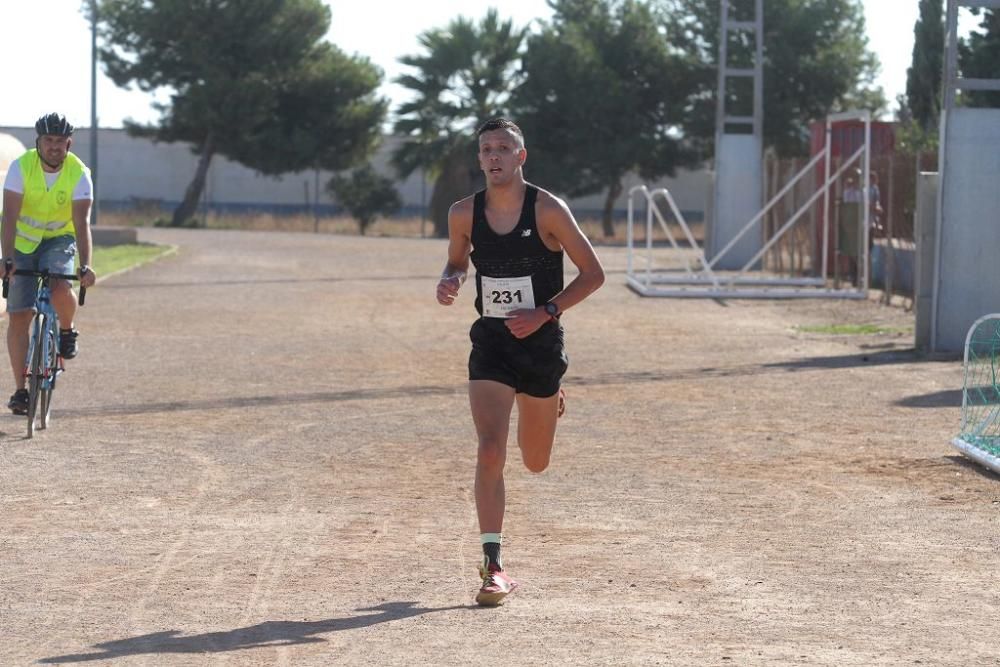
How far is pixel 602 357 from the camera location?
54.2 ft

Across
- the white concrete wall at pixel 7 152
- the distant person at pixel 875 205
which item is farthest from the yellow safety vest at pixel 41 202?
the distant person at pixel 875 205

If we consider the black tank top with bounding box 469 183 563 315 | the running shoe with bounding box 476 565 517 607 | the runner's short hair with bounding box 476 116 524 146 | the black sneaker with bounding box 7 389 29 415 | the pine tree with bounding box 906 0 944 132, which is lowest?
the running shoe with bounding box 476 565 517 607

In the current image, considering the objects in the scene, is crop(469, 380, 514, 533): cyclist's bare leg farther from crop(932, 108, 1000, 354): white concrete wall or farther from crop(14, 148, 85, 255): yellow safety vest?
crop(932, 108, 1000, 354): white concrete wall

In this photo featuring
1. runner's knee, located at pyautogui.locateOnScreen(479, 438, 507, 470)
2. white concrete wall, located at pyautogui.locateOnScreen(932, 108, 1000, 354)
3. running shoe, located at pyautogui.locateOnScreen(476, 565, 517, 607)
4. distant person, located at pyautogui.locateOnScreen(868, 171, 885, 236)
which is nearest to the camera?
running shoe, located at pyautogui.locateOnScreen(476, 565, 517, 607)

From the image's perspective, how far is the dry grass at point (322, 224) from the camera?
5797 centimetres

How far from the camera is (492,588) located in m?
6.56

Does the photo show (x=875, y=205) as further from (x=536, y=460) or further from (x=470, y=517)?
(x=536, y=460)

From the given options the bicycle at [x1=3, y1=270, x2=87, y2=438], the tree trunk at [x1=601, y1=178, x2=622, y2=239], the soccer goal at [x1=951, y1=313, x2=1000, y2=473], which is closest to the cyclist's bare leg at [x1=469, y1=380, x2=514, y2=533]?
the soccer goal at [x1=951, y1=313, x2=1000, y2=473]

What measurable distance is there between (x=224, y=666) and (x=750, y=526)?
3.24 meters

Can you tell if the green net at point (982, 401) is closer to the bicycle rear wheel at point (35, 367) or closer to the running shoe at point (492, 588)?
the running shoe at point (492, 588)

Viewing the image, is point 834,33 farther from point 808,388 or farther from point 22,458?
point 22,458

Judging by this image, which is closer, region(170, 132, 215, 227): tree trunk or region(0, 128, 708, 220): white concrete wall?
region(170, 132, 215, 227): tree trunk

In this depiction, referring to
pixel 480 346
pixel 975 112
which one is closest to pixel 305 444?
pixel 480 346

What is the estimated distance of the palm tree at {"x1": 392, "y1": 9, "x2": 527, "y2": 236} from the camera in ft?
185
